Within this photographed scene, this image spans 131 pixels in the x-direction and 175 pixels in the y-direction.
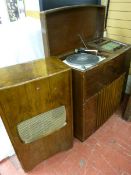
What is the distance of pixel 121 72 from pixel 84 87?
22.5 inches

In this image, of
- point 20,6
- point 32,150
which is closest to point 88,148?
point 32,150

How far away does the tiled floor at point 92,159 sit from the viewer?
1.25 meters

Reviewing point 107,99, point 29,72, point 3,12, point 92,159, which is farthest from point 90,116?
point 3,12

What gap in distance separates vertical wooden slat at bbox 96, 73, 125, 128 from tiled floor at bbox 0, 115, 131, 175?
19 centimetres

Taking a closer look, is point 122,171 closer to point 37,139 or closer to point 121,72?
point 37,139

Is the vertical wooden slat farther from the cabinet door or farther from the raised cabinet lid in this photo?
the raised cabinet lid

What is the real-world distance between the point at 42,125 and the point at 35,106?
0.19 metres

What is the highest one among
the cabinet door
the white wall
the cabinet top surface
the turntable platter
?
the white wall

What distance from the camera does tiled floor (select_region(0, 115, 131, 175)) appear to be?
4.11 feet

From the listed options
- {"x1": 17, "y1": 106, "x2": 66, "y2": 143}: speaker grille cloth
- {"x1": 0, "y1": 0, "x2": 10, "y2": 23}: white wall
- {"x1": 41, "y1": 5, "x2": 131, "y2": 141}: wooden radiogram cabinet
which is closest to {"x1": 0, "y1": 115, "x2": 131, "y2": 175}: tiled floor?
{"x1": 41, "y1": 5, "x2": 131, "y2": 141}: wooden radiogram cabinet

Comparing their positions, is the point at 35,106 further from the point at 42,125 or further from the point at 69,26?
the point at 69,26

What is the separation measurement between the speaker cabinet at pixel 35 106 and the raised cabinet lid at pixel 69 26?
19cm

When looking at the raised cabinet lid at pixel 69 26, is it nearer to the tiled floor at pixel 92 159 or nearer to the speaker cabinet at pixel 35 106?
the speaker cabinet at pixel 35 106

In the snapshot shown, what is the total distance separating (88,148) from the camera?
56.1 inches
